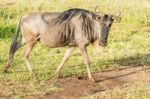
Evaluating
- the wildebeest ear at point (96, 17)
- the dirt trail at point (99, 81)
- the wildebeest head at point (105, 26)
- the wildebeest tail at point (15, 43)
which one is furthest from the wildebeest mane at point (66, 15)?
the dirt trail at point (99, 81)

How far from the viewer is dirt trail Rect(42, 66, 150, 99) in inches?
378

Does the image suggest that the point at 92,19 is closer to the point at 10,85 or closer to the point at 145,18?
the point at 10,85

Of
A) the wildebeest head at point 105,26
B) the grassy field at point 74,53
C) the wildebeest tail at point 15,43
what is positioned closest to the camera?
the grassy field at point 74,53

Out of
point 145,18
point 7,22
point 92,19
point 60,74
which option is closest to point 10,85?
point 60,74

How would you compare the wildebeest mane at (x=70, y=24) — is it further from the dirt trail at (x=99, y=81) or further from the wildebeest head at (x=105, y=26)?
the dirt trail at (x=99, y=81)

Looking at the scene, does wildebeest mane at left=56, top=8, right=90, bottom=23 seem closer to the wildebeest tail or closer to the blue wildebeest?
the blue wildebeest

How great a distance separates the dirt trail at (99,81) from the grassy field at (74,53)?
29 cm

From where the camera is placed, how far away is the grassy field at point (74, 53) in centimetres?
1003

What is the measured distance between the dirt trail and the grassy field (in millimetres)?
287

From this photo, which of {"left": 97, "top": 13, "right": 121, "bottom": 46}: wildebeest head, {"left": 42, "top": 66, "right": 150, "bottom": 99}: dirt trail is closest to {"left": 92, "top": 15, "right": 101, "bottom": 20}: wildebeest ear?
{"left": 97, "top": 13, "right": 121, "bottom": 46}: wildebeest head

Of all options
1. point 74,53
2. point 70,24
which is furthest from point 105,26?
point 74,53

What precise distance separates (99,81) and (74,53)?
339 centimetres

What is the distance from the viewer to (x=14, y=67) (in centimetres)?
1191

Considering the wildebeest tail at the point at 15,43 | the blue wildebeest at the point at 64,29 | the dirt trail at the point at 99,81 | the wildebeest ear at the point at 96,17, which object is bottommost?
the dirt trail at the point at 99,81
